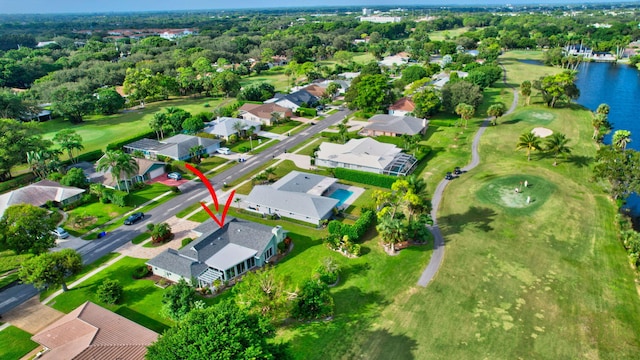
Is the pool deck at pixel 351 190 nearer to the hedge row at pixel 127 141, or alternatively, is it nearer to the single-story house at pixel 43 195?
the single-story house at pixel 43 195

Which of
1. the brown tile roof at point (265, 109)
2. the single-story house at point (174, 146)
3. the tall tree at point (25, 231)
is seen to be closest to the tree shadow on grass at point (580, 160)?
the brown tile roof at point (265, 109)

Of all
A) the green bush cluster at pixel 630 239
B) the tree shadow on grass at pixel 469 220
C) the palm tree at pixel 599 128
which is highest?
the palm tree at pixel 599 128

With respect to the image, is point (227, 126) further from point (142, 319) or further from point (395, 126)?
point (142, 319)

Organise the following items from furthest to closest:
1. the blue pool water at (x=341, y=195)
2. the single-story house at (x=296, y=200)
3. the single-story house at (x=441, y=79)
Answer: the single-story house at (x=441, y=79) → the blue pool water at (x=341, y=195) → the single-story house at (x=296, y=200)

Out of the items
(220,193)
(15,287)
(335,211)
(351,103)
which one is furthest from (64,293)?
(351,103)

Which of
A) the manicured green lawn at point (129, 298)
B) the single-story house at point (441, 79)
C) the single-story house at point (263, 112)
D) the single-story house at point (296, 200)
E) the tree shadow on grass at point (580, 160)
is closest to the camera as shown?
the manicured green lawn at point (129, 298)

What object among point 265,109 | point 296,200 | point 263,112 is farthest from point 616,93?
point 296,200

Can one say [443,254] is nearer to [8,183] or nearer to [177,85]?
Result: [8,183]
